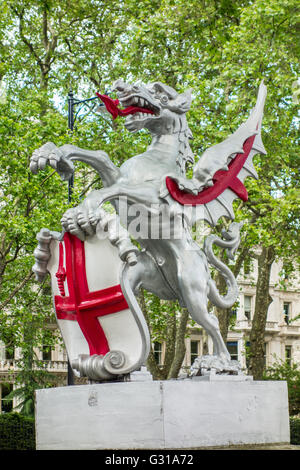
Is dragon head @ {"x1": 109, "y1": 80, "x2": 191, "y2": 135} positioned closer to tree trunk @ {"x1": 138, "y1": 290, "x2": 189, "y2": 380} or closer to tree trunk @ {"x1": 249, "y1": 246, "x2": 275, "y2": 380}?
tree trunk @ {"x1": 138, "y1": 290, "x2": 189, "y2": 380}

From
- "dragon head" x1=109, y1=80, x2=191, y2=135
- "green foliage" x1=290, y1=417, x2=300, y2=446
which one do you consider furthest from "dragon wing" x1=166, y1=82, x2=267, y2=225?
"green foliage" x1=290, y1=417, x2=300, y2=446

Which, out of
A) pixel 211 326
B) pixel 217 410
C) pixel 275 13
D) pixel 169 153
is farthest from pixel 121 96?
pixel 275 13

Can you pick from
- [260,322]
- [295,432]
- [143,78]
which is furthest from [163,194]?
[260,322]

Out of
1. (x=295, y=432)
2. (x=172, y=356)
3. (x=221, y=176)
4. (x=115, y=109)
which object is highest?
(x=115, y=109)

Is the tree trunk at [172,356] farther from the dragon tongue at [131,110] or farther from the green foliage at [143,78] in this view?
the dragon tongue at [131,110]

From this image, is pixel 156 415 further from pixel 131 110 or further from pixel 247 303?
pixel 247 303

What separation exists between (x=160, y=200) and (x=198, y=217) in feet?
1.75

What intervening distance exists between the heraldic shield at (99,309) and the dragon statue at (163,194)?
0.60 feet

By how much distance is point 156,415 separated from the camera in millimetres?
4203

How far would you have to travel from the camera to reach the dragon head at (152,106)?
512cm

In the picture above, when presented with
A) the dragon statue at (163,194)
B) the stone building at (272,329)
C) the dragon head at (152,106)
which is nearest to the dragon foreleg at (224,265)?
the dragon statue at (163,194)

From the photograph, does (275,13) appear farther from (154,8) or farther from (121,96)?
(121,96)

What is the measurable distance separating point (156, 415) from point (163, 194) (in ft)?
5.73

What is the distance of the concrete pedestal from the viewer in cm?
423
